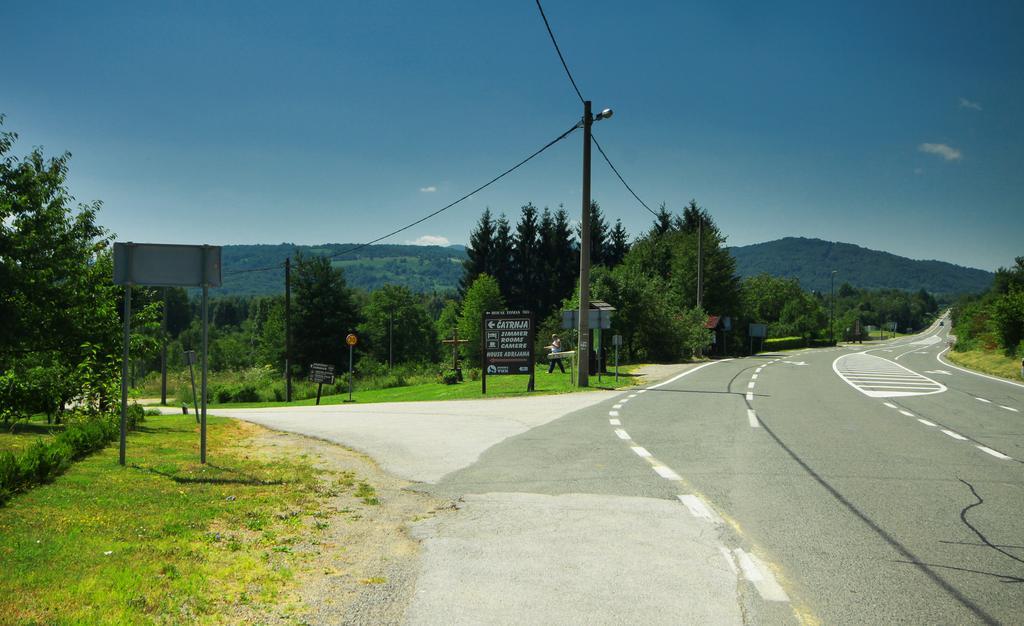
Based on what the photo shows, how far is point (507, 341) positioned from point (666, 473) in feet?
47.0

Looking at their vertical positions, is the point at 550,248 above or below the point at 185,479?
above

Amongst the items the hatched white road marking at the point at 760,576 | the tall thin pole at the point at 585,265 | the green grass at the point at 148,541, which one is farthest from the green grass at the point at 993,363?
the green grass at the point at 148,541

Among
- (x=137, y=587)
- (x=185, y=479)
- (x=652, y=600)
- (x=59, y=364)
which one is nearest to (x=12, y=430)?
(x=59, y=364)

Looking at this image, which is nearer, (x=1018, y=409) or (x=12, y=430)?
(x=12, y=430)

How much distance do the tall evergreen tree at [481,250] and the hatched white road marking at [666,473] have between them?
235 feet

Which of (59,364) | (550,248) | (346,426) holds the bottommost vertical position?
(346,426)

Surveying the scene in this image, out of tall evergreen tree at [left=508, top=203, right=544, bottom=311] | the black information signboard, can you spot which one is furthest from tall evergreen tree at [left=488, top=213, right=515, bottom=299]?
the black information signboard

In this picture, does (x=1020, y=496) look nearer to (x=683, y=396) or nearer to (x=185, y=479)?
(x=185, y=479)

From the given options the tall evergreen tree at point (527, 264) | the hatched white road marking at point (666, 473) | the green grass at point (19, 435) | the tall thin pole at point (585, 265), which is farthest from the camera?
the tall evergreen tree at point (527, 264)

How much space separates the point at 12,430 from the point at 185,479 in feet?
21.8

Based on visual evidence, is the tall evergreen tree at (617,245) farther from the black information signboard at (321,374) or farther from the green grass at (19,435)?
the green grass at (19,435)

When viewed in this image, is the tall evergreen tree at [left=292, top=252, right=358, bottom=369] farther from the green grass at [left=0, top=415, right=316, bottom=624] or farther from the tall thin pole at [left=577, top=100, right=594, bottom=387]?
the green grass at [left=0, top=415, right=316, bottom=624]

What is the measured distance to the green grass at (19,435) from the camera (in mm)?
9179

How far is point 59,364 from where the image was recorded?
15125 mm
